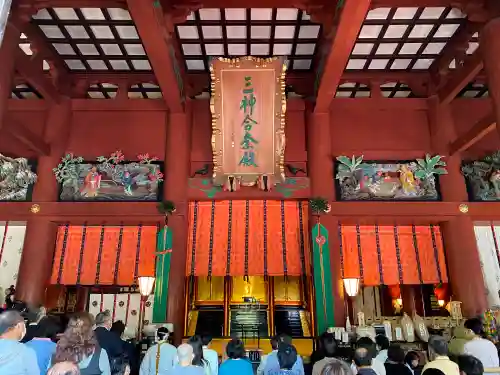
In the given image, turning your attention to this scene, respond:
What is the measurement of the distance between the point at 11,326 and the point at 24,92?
580 centimetres

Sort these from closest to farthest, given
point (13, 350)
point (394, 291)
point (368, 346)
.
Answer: point (13, 350)
point (368, 346)
point (394, 291)

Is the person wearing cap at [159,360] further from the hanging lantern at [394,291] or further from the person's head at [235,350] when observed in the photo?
the hanging lantern at [394,291]

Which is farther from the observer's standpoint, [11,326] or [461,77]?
[461,77]

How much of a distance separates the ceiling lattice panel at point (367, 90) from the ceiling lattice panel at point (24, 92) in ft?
16.8

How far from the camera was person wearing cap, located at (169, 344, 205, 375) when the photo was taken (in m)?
2.23

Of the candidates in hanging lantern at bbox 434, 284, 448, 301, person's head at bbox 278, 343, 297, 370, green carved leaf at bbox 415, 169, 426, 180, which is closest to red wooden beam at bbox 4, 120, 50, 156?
person's head at bbox 278, 343, 297, 370

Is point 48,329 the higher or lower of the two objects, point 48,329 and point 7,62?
the lower

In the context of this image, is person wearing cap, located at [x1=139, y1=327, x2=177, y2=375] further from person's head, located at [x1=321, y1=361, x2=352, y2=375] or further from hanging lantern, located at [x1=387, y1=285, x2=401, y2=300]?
hanging lantern, located at [x1=387, y1=285, x2=401, y2=300]

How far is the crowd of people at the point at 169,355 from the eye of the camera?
6.50ft

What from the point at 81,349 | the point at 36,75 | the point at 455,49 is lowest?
the point at 81,349

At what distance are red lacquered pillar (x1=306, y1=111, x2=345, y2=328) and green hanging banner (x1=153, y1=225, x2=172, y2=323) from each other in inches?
87.0

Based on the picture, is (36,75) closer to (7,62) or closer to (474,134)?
(7,62)

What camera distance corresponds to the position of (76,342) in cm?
202

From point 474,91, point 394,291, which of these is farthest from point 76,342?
point 394,291
